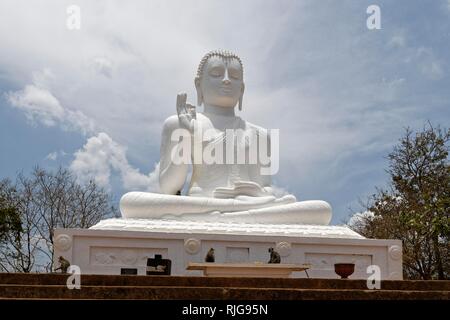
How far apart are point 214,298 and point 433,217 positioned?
12.6 m

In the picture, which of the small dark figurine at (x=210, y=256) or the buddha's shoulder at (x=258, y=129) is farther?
the buddha's shoulder at (x=258, y=129)

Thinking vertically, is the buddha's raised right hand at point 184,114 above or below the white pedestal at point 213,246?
above

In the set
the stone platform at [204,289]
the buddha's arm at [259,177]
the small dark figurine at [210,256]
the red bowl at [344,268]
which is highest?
the buddha's arm at [259,177]

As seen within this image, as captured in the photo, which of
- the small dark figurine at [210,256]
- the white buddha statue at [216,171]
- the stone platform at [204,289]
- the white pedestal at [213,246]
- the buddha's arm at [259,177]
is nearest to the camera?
the stone platform at [204,289]

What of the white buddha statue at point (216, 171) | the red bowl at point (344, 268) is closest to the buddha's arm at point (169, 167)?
the white buddha statue at point (216, 171)

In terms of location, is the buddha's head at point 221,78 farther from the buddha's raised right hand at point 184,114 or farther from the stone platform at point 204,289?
the stone platform at point 204,289

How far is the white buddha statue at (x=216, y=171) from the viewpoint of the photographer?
1066 cm

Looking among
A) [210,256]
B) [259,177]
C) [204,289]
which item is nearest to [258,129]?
[259,177]

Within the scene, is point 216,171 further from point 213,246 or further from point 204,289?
point 204,289

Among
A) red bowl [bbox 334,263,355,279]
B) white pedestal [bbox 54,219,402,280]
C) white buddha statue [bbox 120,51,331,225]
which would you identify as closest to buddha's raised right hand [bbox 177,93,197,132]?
white buddha statue [bbox 120,51,331,225]

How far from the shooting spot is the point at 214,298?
4.67m

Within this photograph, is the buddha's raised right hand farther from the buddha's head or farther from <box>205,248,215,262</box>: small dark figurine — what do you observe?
<box>205,248,215,262</box>: small dark figurine

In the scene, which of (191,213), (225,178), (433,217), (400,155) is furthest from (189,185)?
(400,155)
